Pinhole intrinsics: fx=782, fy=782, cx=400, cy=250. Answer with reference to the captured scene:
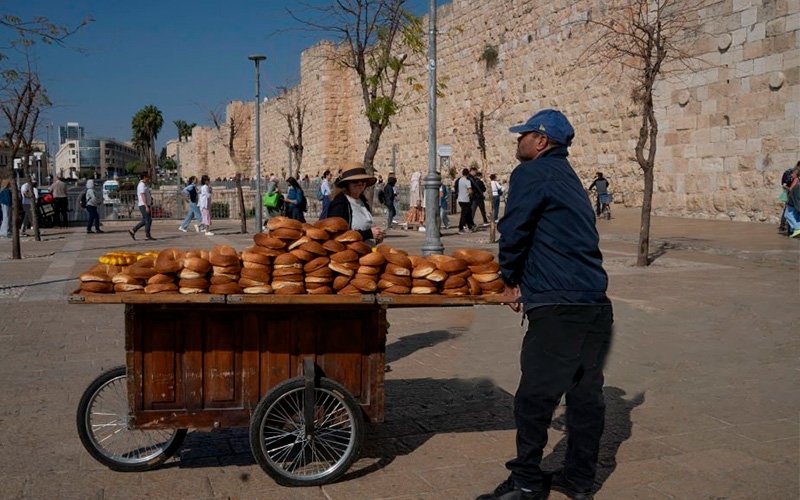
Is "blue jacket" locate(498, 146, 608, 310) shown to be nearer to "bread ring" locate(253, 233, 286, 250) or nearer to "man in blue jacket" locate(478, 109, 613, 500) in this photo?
"man in blue jacket" locate(478, 109, 613, 500)

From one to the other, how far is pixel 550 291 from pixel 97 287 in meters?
2.20

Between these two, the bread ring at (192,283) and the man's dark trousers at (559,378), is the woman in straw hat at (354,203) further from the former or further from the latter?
the man's dark trousers at (559,378)

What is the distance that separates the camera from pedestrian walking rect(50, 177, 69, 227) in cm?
2394

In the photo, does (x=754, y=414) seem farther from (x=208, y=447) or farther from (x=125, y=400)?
(x=125, y=400)

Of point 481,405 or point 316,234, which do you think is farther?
point 481,405

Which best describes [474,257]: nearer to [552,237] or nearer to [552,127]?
[552,237]

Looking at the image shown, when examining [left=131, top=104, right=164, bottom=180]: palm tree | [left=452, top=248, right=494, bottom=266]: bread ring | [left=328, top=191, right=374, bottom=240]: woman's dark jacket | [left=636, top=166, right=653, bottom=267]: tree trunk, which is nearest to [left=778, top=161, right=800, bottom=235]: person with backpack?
[left=636, top=166, right=653, bottom=267]: tree trunk

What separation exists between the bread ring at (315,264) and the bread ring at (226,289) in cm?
36

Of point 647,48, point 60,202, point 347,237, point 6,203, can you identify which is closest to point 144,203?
point 6,203

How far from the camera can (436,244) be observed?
1395 cm

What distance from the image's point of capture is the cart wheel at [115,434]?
422 centimetres

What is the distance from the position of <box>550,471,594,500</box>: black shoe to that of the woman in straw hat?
2307 millimetres

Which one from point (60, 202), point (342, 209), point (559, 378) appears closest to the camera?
point (559, 378)

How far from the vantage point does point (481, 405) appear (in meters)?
5.63
